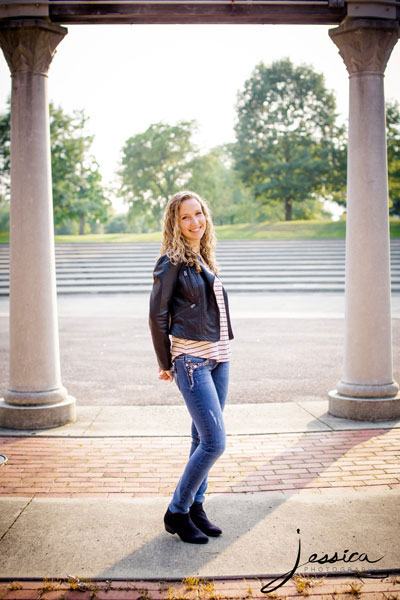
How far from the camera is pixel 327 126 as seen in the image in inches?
1764

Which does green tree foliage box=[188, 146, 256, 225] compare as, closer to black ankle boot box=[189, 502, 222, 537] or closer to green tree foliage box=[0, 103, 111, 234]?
green tree foliage box=[0, 103, 111, 234]

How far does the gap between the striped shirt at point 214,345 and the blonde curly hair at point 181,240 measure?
202 mm

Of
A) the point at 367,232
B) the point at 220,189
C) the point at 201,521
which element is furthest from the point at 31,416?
the point at 220,189

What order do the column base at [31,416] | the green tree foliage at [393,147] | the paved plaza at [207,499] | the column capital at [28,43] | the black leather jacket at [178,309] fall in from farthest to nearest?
the green tree foliage at [393,147]
the column base at [31,416]
the column capital at [28,43]
the black leather jacket at [178,309]
the paved plaza at [207,499]

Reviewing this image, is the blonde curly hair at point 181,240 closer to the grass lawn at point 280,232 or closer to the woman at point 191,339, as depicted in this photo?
the woman at point 191,339

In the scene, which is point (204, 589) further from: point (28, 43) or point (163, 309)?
point (28, 43)

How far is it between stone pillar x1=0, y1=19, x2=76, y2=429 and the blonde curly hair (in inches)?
102

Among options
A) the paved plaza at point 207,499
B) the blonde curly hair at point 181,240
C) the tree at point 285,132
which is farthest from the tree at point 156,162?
the blonde curly hair at point 181,240

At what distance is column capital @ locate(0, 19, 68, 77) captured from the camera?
5.55m

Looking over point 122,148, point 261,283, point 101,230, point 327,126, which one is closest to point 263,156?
point 327,126

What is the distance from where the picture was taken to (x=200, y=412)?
320cm

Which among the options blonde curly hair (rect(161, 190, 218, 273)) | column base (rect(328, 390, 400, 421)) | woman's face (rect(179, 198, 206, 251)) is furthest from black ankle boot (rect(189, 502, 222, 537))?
column base (rect(328, 390, 400, 421))

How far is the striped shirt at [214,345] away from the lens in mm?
3281

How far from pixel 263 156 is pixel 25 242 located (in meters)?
41.0
